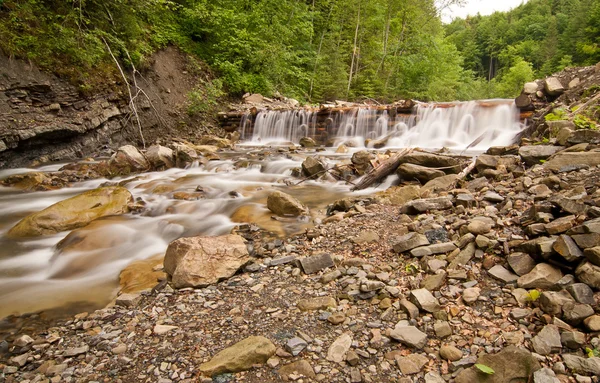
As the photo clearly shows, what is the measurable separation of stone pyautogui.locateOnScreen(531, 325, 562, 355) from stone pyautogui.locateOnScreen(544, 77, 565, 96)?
35.4 feet

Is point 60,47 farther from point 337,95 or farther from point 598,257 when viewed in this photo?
point 337,95

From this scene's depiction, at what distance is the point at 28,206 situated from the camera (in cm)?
630

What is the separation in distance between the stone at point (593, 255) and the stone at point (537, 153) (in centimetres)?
314

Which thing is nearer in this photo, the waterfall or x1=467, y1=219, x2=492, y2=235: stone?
x1=467, y1=219, x2=492, y2=235: stone

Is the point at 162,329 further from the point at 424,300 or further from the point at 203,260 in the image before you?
the point at 424,300

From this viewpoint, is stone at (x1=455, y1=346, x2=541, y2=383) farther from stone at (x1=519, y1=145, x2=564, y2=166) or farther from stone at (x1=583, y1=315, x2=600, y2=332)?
stone at (x1=519, y1=145, x2=564, y2=166)

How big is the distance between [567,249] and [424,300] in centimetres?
101

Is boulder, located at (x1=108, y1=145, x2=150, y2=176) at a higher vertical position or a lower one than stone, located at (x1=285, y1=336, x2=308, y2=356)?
higher

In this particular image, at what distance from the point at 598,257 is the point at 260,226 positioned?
386 centimetres

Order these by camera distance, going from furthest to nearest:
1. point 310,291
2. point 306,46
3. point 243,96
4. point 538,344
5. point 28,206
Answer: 1. point 306,46
2. point 243,96
3. point 28,206
4. point 310,291
5. point 538,344

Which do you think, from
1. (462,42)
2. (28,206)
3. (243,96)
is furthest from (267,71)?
(462,42)

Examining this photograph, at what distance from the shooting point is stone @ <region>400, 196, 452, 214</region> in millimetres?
3895

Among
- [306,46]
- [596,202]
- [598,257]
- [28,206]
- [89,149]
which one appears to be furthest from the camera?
[306,46]

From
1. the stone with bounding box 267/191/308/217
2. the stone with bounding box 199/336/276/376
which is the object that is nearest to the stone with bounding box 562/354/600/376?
the stone with bounding box 199/336/276/376
